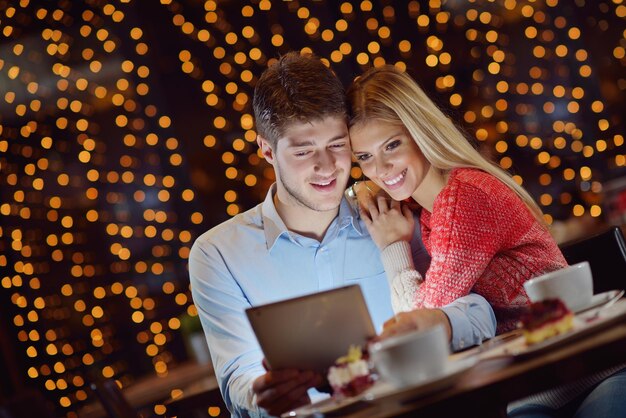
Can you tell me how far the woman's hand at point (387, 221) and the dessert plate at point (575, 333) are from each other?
0.75 meters

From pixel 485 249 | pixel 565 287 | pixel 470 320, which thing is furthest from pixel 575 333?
pixel 485 249

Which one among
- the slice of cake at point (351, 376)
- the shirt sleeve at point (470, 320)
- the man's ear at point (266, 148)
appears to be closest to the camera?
the slice of cake at point (351, 376)

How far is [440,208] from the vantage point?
1760mm

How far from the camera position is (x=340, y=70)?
182 inches

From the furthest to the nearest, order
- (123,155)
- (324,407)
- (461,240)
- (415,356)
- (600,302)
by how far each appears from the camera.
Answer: (123,155), (461,240), (600,302), (324,407), (415,356)

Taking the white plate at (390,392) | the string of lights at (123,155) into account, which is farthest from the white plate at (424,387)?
the string of lights at (123,155)

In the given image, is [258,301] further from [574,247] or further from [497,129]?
[497,129]

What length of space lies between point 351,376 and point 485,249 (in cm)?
60

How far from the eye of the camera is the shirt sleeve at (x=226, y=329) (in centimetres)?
177

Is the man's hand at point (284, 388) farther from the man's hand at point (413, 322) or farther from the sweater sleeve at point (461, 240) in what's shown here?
the sweater sleeve at point (461, 240)

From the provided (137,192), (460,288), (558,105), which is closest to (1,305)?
(137,192)

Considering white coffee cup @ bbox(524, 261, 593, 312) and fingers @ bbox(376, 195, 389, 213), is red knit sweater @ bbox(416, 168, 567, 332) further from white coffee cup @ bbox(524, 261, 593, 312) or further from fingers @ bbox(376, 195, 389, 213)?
white coffee cup @ bbox(524, 261, 593, 312)

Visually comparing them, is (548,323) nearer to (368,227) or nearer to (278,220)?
(368,227)

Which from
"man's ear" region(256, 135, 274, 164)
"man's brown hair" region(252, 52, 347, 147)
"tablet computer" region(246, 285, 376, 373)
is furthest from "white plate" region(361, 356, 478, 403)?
"man's ear" region(256, 135, 274, 164)
